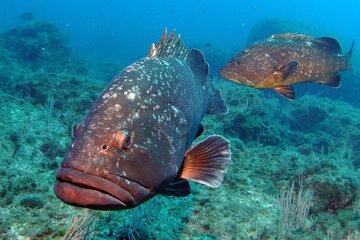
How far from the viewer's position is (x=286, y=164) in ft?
27.2

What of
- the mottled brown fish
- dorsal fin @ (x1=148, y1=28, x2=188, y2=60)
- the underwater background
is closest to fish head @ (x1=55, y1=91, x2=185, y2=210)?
dorsal fin @ (x1=148, y1=28, x2=188, y2=60)

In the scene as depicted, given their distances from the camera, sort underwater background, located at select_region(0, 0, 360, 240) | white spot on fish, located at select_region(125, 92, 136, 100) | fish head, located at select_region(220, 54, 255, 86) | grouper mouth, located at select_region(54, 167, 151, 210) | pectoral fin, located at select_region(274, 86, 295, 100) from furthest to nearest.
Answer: pectoral fin, located at select_region(274, 86, 295, 100)
fish head, located at select_region(220, 54, 255, 86)
underwater background, located at select_region(0, 0, 360, 240)
white spot on fish, located at select_region(125, 92, 136, 100)
grouper mouth, located at select_region(54, 167, 151, 210)

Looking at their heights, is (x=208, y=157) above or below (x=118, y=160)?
below

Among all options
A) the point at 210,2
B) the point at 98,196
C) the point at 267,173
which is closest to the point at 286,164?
the point at 267,173

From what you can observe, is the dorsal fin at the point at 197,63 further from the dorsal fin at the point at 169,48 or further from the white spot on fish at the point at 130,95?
the white spot on fish at the point at 130,95

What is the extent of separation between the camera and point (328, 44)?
285 inches

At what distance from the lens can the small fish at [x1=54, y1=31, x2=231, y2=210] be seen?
2727mm

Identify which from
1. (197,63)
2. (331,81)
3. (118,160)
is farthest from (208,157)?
(331,81)

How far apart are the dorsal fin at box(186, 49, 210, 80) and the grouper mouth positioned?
→ 257 centimetres

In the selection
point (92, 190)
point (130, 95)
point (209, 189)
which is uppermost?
point (130, 95)

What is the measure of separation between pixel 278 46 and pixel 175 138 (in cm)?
416

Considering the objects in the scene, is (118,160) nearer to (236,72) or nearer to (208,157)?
(208,157)

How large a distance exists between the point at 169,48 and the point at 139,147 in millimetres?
2033

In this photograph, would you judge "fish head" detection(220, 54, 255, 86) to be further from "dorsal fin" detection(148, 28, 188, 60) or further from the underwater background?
the underwater background
